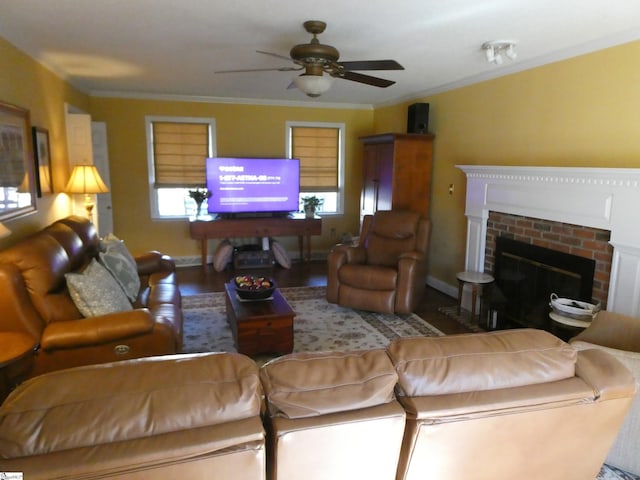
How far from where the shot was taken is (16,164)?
3.17m

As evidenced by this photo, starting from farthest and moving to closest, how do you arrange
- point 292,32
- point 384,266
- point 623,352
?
point 384,266 → point 292,32 → point 623,352

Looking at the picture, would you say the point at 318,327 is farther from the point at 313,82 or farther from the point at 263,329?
the point at 313,82

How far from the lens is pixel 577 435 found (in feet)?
4.76

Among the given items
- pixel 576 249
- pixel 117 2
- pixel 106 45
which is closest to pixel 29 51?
pixel 106 45

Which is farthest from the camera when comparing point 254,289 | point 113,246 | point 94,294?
point 113,246

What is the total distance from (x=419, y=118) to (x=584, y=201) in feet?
7.81

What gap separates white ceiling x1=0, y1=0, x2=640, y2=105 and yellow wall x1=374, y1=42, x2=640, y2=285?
0.15 meters

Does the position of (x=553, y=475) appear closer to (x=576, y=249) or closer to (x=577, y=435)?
(x=577, y=435)

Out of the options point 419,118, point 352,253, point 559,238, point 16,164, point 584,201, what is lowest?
point 352,253

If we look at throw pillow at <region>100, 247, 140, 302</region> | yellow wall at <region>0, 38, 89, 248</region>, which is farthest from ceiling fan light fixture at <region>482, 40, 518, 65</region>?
yellow wall at <region>0, 38, 89, 248</region>

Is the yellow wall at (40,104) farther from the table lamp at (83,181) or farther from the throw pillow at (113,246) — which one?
the throw pillow at (113,246)

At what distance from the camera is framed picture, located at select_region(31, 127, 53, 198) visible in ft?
11.8

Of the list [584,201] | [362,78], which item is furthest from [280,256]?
[584,201]

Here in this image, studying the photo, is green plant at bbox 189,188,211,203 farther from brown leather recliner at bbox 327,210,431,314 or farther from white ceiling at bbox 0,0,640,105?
brown leather recliner at bbox 327,210,431,314
